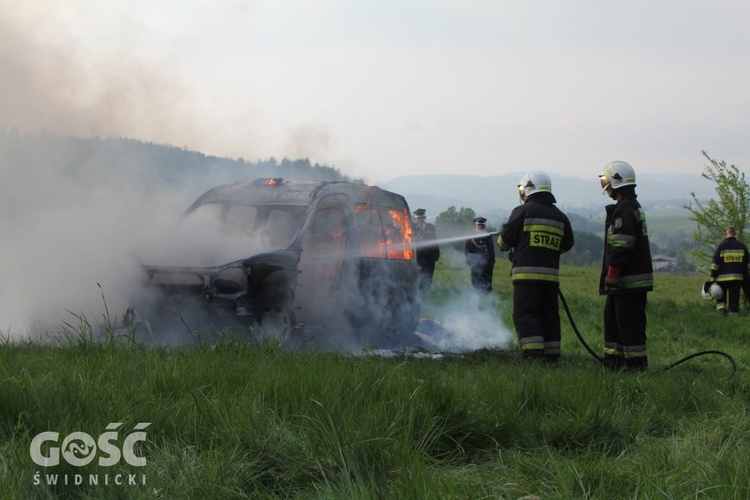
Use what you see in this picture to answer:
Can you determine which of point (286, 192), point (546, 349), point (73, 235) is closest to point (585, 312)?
point (546, 349)

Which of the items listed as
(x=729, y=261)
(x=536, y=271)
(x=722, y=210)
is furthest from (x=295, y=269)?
(x=722, y=210)

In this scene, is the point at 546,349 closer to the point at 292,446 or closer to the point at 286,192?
the point at 286,192

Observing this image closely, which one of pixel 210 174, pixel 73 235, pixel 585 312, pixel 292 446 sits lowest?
pixel 585 312

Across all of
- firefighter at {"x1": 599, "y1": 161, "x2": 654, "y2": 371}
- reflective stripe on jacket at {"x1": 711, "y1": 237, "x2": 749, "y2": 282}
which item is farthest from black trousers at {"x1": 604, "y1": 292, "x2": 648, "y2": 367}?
reflective stripe on jacket at {"x1": 711, "y1": 237, "x2": 749, "y2": 282}

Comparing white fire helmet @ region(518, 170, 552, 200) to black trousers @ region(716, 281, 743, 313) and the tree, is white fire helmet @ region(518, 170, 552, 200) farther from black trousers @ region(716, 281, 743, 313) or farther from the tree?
the tree

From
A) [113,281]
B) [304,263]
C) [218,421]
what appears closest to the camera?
[218,421]

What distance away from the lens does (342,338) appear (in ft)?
26.9

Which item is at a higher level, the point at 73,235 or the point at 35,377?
the point at 73,235

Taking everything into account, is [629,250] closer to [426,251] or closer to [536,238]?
[536,238]

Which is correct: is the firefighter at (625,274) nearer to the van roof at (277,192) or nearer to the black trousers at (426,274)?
the van roof at (277,192)

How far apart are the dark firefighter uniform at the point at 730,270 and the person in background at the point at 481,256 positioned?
4.66 m

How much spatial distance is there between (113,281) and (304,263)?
6.05 feet

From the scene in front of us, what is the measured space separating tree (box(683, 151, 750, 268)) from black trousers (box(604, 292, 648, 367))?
1561cm

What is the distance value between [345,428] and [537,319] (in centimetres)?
467
